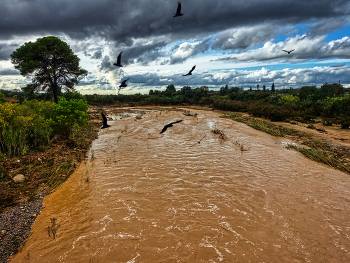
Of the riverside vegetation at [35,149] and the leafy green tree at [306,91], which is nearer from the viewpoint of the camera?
the riverside vegetation at [35,149]

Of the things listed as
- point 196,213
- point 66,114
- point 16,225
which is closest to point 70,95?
point 66,114

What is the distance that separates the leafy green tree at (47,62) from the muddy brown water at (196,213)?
1596 centimetres

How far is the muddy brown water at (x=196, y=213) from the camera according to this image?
4.29 meters

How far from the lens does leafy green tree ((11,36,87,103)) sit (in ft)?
62.5

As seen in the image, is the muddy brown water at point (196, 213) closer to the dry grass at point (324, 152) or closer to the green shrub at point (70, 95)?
the dry grass at point (324, 152)

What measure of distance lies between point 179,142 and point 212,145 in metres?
2.61

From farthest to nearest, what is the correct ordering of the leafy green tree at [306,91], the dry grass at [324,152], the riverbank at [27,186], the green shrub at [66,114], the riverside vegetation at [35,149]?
1. the leafy green tree at [306,91]
2. the green shrub at [66,114]
3. the dry grass at [324,152]
4. the riverside vegetation at [35,149]
5. the riverbank at [27,186]

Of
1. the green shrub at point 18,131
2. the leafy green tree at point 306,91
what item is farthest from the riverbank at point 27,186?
the leafy green tree at point 306,91

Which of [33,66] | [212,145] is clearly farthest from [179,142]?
[33,66]

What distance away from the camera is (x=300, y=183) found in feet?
24.8

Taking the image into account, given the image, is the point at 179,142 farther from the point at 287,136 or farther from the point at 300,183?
the point at 287,136

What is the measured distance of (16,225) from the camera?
475cm

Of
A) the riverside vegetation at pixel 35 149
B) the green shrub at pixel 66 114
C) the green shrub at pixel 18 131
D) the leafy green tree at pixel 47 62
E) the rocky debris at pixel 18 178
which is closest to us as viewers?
the riverside vegetation at pixel 35 149

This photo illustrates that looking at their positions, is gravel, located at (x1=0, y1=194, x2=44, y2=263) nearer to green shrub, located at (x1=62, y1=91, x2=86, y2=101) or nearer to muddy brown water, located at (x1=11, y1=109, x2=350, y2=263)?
muddy brown water, located at (x1=11, y1=109, x2=350, y2=263)
